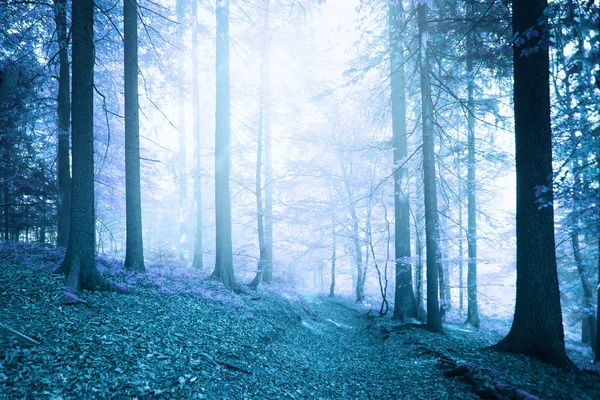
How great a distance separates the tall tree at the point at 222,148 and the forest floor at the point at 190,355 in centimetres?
216

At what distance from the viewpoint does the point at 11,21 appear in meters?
7.86

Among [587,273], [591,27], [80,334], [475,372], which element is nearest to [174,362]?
[80,334]

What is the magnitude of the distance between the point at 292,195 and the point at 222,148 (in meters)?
6.39

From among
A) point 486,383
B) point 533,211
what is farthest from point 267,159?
point 486,383

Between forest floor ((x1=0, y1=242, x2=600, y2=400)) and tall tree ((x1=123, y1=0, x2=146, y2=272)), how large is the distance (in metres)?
0.83

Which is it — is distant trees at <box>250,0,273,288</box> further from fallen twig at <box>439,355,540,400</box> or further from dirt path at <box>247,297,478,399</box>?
fallen twig at <box>439,355,540,400</box>

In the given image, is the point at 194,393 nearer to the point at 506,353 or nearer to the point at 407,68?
the point at 506,353

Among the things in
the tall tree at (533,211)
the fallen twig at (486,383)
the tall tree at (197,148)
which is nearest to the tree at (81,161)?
the fallen twig at (486,383)

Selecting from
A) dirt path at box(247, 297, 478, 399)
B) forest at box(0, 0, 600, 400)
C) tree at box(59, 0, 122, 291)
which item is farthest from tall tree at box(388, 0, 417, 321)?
tree at box(59, 0, 122, 291)

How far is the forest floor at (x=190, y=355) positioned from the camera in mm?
3309

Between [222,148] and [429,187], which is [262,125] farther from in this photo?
[429,187]

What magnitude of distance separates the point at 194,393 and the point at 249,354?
1929 millimetres

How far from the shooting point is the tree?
568 centimetres

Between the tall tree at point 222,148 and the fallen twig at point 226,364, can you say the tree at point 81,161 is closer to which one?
the fallen twig at point 226,364
